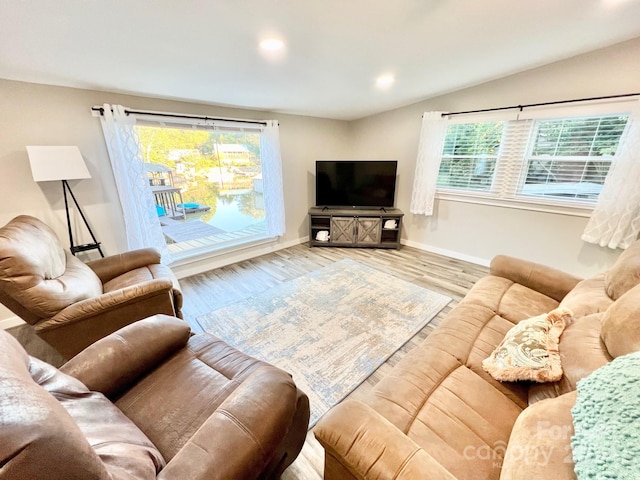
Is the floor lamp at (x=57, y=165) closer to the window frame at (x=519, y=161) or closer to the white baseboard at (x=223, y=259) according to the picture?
the white baseboard at (x=223, y=259)

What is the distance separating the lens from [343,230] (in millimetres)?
3975

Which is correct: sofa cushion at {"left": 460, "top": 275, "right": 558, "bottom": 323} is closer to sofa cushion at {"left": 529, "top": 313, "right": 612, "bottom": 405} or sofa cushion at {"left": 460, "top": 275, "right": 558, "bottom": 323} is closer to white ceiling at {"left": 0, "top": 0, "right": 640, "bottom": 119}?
sofa cushion at {"left": 529, "top": 313, "right": 612, "bottom": 405}

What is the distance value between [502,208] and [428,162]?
1105 mm

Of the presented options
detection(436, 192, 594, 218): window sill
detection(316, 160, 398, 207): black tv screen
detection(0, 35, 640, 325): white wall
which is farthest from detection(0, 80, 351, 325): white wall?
detection(436, 192, 594, 218): window sill

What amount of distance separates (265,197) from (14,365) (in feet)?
10.6

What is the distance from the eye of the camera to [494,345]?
4.31ft

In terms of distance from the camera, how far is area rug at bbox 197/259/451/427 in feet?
5.68

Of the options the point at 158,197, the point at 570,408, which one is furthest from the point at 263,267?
the point at 570,408

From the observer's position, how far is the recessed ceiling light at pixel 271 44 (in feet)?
5.55

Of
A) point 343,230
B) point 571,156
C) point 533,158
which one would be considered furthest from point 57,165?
point 571,156

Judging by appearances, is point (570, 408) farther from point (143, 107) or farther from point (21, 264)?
point (143, 107)

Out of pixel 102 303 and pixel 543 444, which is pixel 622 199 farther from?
pixel 102 303

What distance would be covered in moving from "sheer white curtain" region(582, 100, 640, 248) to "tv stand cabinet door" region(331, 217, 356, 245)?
8.67ft

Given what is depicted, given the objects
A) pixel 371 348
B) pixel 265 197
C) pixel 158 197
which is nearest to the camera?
pixel 371 348
